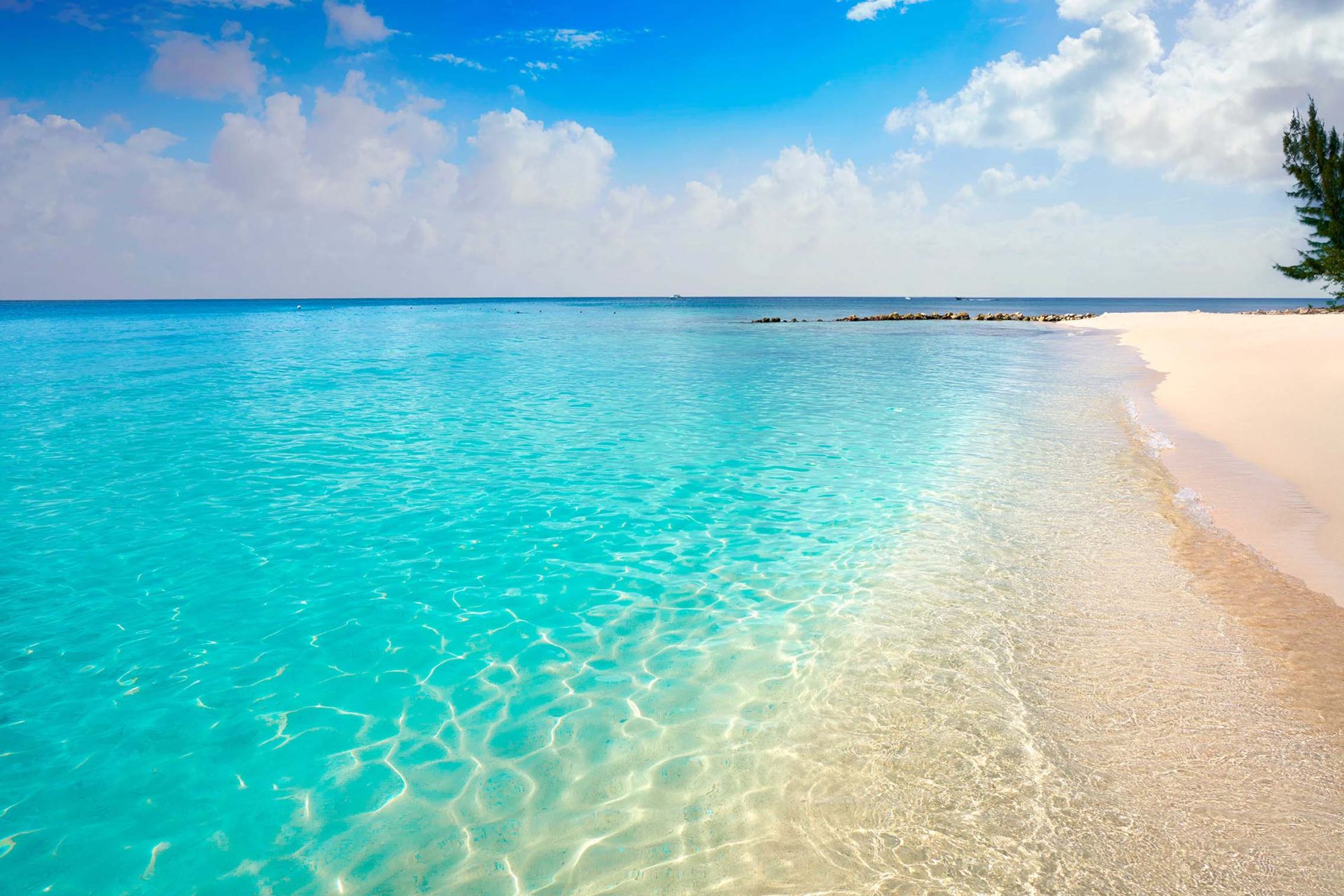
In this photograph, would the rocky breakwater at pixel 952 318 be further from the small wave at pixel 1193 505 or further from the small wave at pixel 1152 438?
the small wave at pixel 1193 505

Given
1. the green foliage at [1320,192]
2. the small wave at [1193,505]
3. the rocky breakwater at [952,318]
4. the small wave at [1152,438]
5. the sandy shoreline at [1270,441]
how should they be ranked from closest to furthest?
the sandy shoreline at [1270,441] → the small wave at [1193,505] → the small wave at [1152,438] → the green foliage at [1320,192] → the rocky breakwater at [952,318]

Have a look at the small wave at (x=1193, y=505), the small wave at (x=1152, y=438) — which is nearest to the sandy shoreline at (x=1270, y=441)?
the small wave at (x=1193, y=505)

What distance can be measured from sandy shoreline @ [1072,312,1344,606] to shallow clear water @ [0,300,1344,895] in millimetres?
1164

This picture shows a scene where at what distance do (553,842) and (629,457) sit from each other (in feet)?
32.8

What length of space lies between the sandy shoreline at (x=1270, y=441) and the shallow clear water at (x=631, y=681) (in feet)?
3.82

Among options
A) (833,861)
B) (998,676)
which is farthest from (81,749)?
(998,676)

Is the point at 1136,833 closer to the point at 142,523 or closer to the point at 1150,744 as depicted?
the point at 1150,744

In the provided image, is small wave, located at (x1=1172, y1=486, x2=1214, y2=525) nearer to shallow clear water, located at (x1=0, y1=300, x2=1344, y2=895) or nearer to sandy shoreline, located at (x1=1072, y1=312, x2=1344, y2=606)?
sandy shoreline, located at (x1=1072, y1=312, x2=1344, y2=606)

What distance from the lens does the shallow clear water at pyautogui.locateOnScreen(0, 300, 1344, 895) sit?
4.17 meters

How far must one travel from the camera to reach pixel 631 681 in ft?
20.2

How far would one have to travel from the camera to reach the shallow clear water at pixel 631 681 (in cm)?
417

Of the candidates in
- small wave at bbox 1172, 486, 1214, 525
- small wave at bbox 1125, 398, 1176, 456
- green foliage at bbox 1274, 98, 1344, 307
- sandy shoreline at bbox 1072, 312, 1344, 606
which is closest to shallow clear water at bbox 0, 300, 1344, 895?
small wave at bbox 1172, 486, 1214, 525

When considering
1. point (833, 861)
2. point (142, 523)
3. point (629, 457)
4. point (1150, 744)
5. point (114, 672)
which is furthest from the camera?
point (629, 457)

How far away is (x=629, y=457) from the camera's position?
46.1 ft
